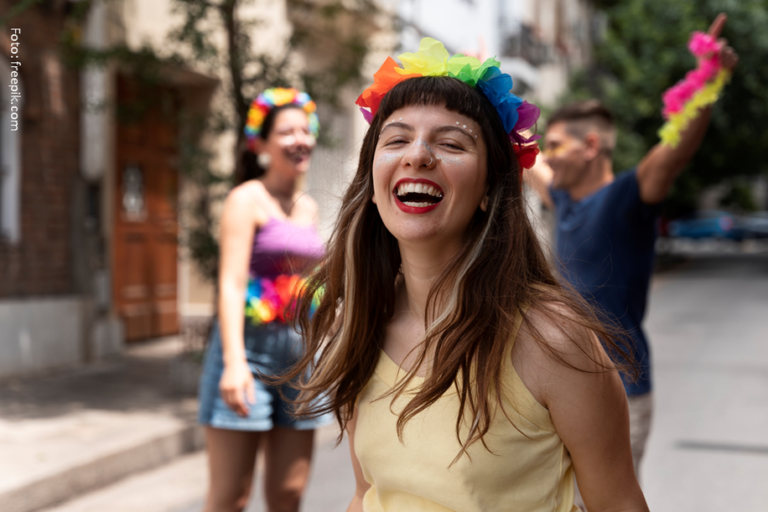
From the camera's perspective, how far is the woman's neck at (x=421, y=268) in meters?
1.84

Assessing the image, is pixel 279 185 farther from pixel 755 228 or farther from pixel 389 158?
pixel 755 228

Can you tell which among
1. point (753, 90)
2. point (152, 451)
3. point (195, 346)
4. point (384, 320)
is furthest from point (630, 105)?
point (384, 320)

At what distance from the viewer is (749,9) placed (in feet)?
64.3

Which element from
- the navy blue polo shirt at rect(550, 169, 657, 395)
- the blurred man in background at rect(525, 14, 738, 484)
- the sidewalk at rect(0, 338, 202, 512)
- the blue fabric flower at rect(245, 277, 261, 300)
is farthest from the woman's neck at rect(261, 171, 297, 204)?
the sidewalk at rect(0, 338, 202, 512)

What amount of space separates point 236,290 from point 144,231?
675 cm

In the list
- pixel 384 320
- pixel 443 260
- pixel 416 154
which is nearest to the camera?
pixel 416 154

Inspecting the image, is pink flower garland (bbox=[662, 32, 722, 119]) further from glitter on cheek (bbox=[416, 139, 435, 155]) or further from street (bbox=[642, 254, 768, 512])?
street (bbox=[642, 254, 768, 512])

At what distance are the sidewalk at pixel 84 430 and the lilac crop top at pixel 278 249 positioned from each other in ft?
6.73

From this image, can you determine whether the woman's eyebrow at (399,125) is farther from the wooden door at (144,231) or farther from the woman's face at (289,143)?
the wooden door at (144,231)

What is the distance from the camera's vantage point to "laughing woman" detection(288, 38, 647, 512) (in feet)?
5.33

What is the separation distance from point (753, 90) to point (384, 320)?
21.2 meters

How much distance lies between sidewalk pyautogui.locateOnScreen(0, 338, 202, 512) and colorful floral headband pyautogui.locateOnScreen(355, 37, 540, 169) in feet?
11.0

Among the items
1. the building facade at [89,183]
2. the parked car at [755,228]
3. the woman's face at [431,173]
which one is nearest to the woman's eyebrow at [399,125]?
the woman's face at [431,173]

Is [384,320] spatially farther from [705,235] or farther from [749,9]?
[705,235]
